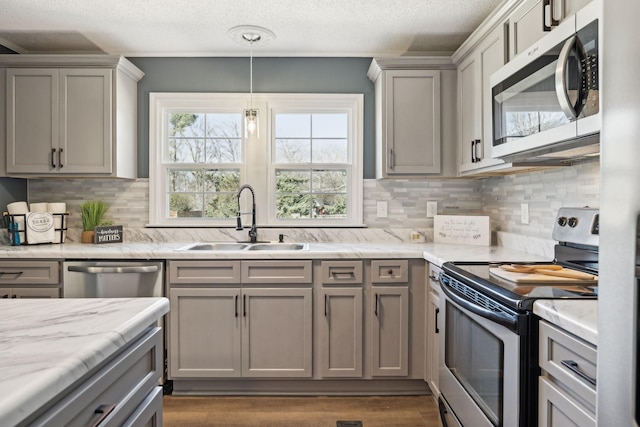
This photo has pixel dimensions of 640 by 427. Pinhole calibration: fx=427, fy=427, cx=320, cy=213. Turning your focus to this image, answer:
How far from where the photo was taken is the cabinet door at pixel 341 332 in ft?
8.53

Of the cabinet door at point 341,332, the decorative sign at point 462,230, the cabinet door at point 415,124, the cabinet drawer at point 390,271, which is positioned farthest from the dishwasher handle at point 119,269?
the decorative sign at point 462,230

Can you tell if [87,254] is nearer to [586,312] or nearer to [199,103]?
[199,103]

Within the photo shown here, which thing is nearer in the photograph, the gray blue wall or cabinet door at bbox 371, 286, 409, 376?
cabinet door at bbox 371, 286, 409, 376

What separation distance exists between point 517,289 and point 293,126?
2.26 meters

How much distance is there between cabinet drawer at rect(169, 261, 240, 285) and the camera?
2.58 meters

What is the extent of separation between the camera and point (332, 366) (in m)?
2.61

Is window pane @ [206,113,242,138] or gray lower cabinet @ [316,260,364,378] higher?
window pane @ [206,113,242,138]

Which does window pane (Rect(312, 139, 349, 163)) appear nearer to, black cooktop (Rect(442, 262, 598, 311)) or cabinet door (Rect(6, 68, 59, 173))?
black cooktop (Rect(442, 262, 598, 311))

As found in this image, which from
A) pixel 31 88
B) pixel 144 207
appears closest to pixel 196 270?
pixel 144 207

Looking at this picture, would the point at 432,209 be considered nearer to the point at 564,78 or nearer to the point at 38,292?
the point at 564,78

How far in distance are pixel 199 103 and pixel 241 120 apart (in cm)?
34

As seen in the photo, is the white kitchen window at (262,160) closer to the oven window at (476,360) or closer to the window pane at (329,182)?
the window pane at (329,182)

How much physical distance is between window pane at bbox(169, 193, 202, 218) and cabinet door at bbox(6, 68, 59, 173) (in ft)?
2.74

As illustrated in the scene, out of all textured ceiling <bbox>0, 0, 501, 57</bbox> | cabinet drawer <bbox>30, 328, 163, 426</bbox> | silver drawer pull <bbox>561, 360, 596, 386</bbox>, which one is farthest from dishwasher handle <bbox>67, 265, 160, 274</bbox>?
silver drawer pull <bbox>561, 360, 596, 386</bbox>
